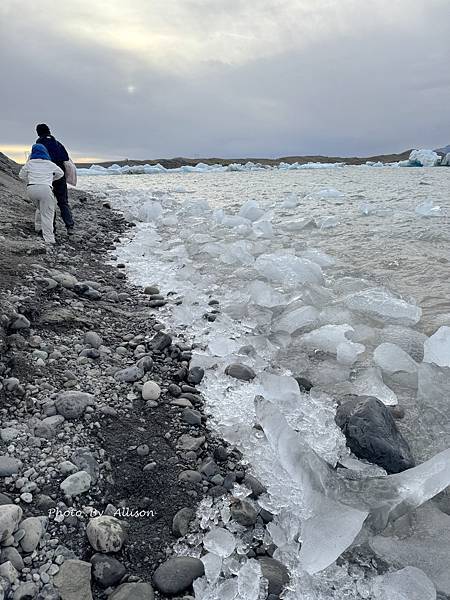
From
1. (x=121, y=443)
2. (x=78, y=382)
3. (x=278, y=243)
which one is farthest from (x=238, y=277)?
(x=121, y=443)

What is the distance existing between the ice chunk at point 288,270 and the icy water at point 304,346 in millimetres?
17

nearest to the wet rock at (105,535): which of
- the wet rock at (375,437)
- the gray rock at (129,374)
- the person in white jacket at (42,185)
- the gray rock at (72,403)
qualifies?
the gray rock at (72,403)

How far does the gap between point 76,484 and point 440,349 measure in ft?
7.46

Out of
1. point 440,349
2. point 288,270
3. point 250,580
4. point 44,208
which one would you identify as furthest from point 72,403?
point 44,208

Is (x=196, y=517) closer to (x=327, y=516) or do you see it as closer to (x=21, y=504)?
(x=327, y=516)

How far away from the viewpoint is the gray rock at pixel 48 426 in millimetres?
1864

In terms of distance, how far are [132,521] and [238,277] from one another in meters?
3.55

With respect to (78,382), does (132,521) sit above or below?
below

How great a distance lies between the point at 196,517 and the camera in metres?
→ 1.64

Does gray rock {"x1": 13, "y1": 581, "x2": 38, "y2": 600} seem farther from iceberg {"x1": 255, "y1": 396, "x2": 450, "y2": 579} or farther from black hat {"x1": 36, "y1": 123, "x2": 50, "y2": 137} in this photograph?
black hat {"x1": 36, "y1": 123, "x2": 50, "y2": 137}

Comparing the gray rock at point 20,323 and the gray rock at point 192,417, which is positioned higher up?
the gray rock at point 20,323

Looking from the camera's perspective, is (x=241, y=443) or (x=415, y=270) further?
(x=415, y=270)

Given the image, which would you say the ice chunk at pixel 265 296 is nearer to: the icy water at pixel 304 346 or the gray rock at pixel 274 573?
the icy water at pixel 304 346

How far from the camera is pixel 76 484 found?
1.64 m
